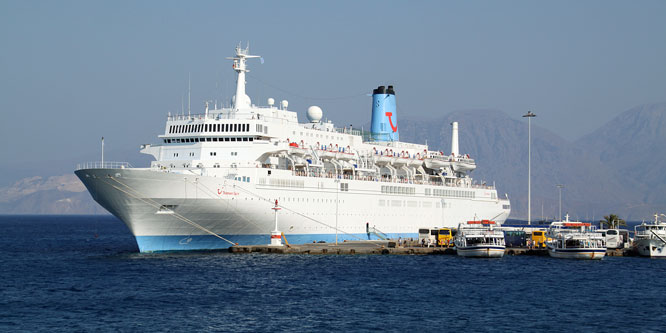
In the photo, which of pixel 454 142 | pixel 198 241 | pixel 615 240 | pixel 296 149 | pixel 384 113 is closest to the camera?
pixel 198 241

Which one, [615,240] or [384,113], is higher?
[384,113]

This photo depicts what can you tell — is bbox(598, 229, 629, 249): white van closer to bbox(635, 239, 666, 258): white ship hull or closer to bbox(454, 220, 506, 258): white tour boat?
bbox(635, 239, 666, 258): white ship hull

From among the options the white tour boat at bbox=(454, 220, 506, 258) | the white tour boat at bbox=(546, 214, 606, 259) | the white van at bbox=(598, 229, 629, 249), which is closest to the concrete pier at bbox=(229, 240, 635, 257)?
the white tour boat at bbox=(454, 220, 506, 258)

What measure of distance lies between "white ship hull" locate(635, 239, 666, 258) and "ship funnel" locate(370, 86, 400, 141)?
2766 cm

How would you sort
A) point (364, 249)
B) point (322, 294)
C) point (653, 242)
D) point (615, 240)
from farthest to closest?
point (615, 240) < point (653, 242) < point (364, 249) < point (322, 294)

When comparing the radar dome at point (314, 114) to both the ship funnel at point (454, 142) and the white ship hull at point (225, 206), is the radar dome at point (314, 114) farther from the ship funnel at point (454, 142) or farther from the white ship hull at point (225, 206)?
the ship funnel at point (454, 142)

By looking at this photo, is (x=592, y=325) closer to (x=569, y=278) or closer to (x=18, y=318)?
(x=569, y=278)

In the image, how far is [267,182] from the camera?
59781 mm

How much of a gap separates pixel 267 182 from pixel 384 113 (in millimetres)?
26626

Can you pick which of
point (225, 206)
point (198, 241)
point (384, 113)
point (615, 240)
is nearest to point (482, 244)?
point (615, 240)

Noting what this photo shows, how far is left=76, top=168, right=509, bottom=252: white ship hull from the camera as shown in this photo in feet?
179

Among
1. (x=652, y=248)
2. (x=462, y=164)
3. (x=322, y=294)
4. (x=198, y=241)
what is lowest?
(x=322, y=294)

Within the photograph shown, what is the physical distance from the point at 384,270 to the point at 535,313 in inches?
639

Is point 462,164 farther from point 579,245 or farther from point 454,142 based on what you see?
point 579,245
